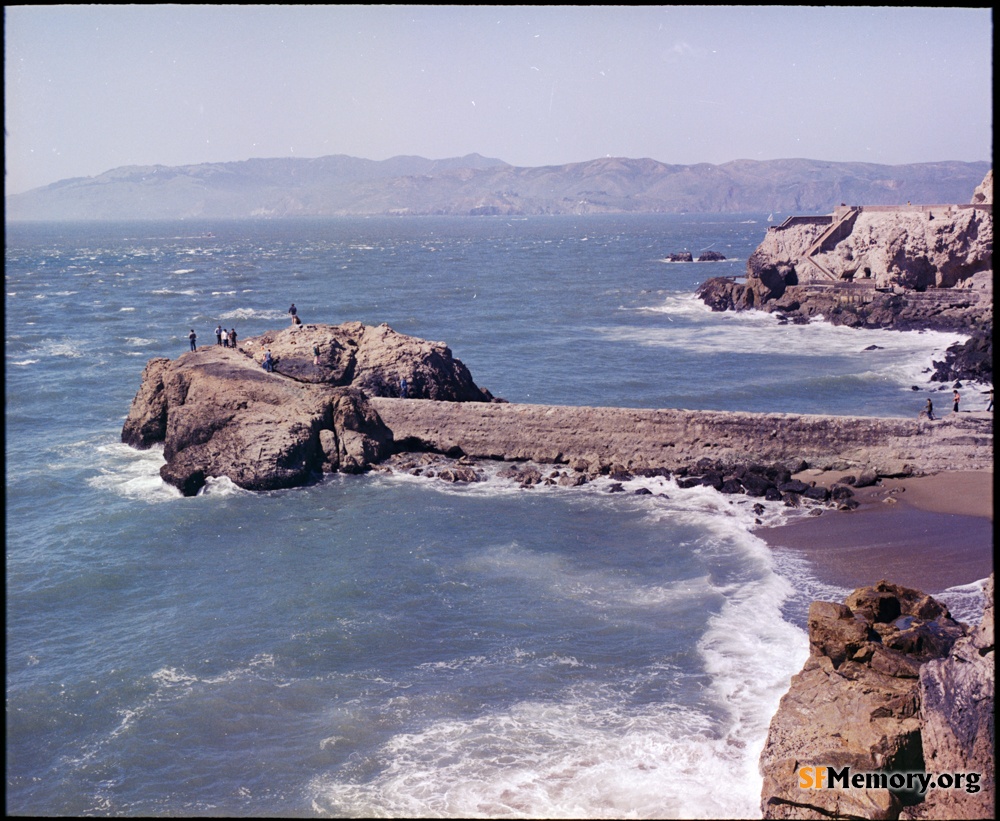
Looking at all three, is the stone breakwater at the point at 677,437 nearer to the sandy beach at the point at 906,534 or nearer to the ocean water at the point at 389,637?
the sandy beach at the point at 906,534

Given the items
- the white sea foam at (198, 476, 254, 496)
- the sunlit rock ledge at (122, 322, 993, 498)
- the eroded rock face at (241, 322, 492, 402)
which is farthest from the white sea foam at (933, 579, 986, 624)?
the white sea foam at (198, 476, 254, 496)

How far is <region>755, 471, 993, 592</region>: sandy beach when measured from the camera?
51.4 ft

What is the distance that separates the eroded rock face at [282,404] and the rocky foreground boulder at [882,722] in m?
13.2

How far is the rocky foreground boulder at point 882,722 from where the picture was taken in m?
7.94

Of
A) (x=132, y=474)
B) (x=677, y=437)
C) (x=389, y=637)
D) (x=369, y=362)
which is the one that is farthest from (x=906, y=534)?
(x=132, y=474)

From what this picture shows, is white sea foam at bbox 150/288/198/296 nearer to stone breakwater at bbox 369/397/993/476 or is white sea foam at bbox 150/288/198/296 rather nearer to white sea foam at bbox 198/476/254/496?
stone breakwater at bbox 369/397/993/476

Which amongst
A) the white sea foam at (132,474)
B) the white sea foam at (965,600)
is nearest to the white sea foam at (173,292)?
the white sea foam at (132,474)

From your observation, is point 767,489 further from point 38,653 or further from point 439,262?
point 439,262

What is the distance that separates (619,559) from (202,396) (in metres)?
11.0

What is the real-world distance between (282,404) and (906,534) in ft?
45.0

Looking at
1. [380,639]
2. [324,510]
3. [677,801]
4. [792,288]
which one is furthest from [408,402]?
[792,288]

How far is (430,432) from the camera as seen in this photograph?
916 inches

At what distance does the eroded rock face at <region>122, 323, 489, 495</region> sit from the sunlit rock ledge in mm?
33

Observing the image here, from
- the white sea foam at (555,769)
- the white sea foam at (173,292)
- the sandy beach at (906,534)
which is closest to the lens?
the white sea foam at (555,769)
